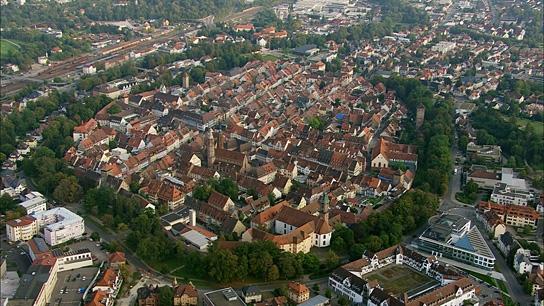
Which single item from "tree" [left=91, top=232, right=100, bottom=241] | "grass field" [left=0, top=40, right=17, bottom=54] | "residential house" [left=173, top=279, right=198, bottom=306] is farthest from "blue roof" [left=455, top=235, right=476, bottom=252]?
"grass field" [left=0, top=40, right=17, bottom=54]

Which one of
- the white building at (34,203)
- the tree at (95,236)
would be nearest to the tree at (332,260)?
the tree at (95,236)

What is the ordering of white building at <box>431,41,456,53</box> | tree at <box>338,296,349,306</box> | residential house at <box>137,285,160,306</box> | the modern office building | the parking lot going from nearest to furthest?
residential house at <box>137,285,160,306</box>
tree at <box>338,296,349,306</box>
the parking lot
the modern office building
white building at <box>431,41,456,53</box>

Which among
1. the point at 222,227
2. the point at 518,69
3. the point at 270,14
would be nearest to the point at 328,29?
the point at 270,14

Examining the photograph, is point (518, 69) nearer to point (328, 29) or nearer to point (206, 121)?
point (328, 29)

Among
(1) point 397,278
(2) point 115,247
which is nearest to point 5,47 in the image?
(2) point 115,247

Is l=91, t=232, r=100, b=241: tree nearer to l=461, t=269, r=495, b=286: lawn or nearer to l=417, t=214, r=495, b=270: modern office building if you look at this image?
l=417, t=214, r=495, b=270: modern office building

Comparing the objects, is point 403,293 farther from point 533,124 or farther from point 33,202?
point 533,124
